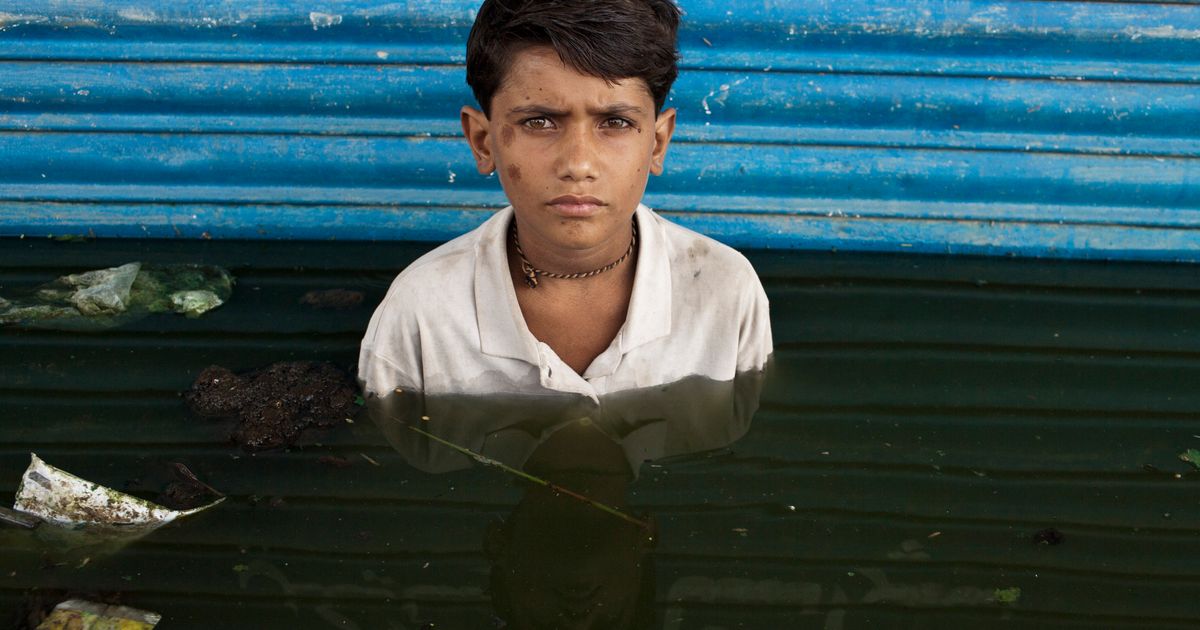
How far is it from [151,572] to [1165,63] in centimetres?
362

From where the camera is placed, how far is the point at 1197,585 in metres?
2.54

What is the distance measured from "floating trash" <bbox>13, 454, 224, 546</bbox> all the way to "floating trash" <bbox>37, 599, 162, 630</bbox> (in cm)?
25

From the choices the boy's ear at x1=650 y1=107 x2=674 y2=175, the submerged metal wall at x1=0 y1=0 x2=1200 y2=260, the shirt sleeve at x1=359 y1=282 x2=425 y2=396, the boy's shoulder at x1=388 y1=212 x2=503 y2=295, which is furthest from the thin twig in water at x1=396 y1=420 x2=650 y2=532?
the submerged metal wall at x1=0 y1=0 x2=1200 y2=260

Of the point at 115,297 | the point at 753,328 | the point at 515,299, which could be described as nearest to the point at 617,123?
the point at 515,299

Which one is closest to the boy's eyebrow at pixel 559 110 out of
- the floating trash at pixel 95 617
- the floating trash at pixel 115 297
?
the floating trash at pixel 95 617

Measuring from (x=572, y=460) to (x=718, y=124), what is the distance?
1.62 metres

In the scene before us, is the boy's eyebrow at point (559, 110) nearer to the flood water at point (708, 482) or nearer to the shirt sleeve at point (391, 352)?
the shirt sleeve at point (391, 352)

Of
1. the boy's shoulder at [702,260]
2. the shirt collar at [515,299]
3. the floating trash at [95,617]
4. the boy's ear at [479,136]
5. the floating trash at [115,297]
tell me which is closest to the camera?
the floating trash at [95,617]

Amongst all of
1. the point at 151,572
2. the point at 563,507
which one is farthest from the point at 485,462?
the point at 151,572

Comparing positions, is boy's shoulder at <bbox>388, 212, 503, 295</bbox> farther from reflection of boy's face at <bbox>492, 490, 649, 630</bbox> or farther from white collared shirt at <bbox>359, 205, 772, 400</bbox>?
reflection of boy's face at <bbox>492, 490, 649, 630</bbox>

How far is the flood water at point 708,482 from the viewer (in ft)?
8.15

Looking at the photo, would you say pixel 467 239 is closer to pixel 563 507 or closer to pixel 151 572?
pixel 563 507

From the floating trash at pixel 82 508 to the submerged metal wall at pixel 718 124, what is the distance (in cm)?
164

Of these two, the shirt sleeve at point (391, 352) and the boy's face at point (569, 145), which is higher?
the boy's face at point (569, 145)
